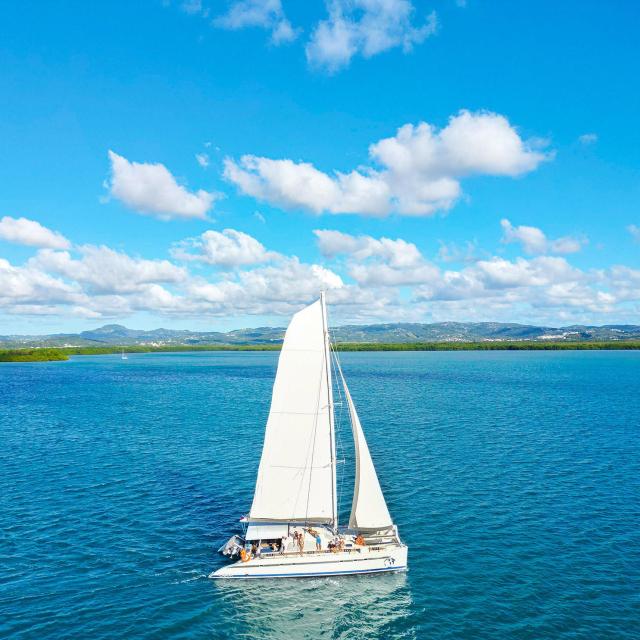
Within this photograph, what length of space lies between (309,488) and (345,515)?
8.75 meters

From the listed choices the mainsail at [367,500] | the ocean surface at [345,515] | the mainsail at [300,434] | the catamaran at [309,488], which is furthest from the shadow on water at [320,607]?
the mainsail at [300,434]

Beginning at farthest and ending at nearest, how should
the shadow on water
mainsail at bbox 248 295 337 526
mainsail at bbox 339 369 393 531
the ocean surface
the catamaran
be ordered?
mainsail at bbox 339 369 393 531 < mainsail at bbox 248 295 337 526 < the catamaran < the ocean surface < the shadow on water

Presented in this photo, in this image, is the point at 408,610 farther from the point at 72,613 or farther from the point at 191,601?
the point at 72,613

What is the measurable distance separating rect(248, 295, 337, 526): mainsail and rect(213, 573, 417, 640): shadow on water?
14.8 feet

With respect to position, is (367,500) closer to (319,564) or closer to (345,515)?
(319,564)

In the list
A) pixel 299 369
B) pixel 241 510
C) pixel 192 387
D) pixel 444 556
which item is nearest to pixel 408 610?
pixel 444 556

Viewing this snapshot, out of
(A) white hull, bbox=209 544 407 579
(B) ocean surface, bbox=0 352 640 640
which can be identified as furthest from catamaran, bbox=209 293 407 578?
(B) ocean surface, bbox=0 352 640 640

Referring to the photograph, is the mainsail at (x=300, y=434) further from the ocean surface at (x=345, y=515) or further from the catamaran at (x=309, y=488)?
the ocean surface at (x=345, y=515)

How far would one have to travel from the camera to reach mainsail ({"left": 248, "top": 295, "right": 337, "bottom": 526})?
106 ft

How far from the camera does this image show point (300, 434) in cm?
3259

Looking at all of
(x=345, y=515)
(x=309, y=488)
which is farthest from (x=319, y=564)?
(x=345, y=515)

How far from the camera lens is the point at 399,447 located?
61.4 meters

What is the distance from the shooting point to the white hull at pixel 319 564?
3028cm

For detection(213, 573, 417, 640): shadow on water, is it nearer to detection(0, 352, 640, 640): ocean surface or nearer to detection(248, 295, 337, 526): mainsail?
detection(0, 352, 640, 640): ocean surface
